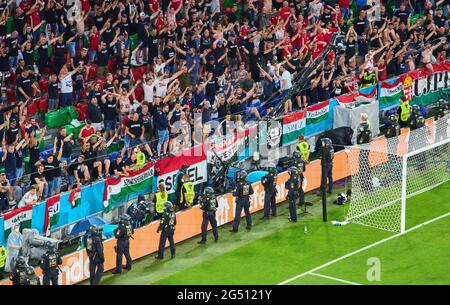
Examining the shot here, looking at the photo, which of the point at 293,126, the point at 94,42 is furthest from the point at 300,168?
the point at 94,42

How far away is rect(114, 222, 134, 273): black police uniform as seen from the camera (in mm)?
23938

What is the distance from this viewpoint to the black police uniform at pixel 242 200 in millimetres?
26625

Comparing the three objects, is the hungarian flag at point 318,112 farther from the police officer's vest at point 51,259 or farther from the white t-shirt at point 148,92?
the police officer's vest at point 51,259

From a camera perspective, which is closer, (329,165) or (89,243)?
(89,243)

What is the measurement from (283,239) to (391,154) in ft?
14.6

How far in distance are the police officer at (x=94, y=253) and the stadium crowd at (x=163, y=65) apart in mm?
2980

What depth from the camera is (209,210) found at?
25922 mm

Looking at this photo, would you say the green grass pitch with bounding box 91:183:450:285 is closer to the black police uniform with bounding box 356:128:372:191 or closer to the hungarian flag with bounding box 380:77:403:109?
the black police uniform with bounding box 356:128:372:191

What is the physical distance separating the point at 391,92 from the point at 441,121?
3.05 m

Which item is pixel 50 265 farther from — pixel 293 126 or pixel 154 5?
pixel 154 5

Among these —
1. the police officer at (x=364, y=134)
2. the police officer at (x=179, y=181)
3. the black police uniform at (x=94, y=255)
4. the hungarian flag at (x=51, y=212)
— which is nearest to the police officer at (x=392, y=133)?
the police officer at (x=364, y=134)

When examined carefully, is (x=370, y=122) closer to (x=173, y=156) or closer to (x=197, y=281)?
(x=173, y=156)

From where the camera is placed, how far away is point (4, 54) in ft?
98.8
